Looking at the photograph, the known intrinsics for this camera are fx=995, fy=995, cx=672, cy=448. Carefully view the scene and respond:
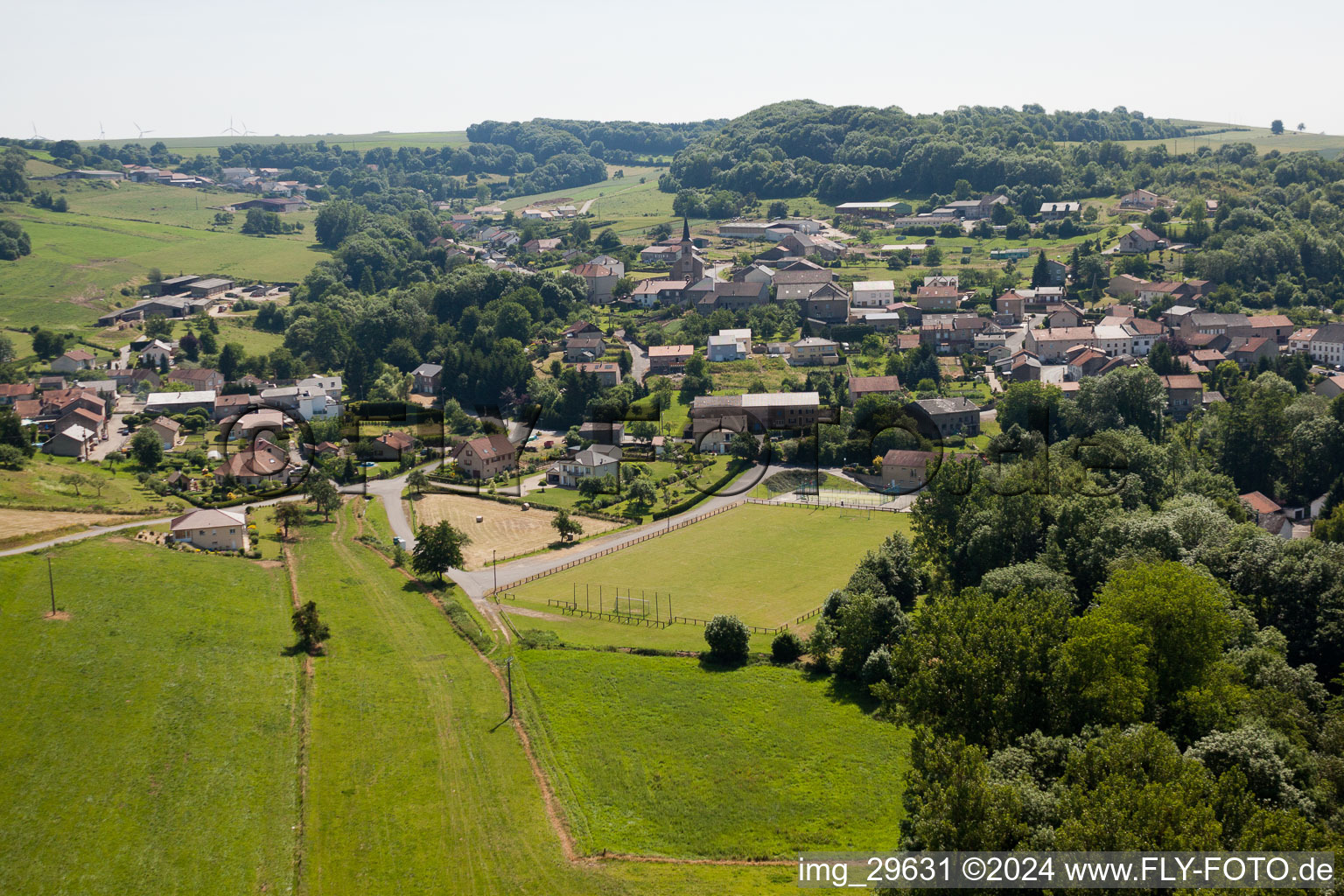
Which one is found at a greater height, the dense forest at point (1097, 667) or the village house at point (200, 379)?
the dense forest at point (1097, 667)

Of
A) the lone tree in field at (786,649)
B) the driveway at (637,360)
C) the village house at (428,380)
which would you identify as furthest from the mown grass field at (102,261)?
the lone tree in field at (786,649)

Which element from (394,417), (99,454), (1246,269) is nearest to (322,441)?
(394,417)

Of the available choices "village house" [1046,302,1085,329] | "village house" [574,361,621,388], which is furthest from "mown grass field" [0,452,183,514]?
"village house" [1046,302,1085,329]

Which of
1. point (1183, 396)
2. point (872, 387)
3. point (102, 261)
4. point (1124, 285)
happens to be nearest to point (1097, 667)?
point (872, 387)

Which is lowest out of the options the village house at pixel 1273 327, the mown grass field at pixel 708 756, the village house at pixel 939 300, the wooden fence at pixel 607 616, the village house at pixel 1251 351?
the wooden fence at pixel 607 616

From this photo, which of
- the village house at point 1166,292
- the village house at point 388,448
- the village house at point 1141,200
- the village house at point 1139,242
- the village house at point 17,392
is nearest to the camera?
the village house at point 388,448

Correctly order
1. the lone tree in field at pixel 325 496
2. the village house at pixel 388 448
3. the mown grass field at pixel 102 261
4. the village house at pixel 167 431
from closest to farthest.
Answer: the lone tree in field at pixel 325 496 < the village house at pixel 388 448 < the village house at pixel 167 431 < the mown grass field at pixel 102 261

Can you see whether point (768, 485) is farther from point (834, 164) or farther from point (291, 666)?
point (834, 164)

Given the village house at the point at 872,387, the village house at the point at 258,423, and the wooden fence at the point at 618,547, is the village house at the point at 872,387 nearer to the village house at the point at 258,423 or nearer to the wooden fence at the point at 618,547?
the wooden fence at the point at 618,547
